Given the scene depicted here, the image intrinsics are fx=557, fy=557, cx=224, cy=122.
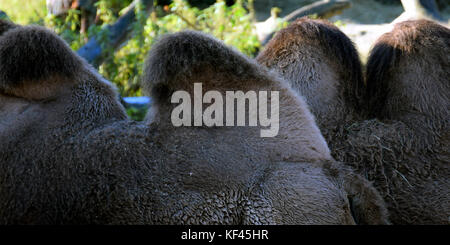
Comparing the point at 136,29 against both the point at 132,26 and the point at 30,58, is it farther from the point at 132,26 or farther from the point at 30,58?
the point at 30,58

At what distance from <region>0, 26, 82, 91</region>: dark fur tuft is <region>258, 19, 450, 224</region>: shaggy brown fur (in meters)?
0.93

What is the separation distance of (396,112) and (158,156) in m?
1.12

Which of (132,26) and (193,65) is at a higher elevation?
(132,26)

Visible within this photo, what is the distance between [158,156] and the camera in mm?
1991

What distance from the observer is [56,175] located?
197 centimetres

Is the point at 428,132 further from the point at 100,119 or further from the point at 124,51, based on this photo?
the point at 124,51

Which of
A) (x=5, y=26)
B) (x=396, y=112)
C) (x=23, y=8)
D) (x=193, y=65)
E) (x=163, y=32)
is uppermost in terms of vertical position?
(x=23, y=8)

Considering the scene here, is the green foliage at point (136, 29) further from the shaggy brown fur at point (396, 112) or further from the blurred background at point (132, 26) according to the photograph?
the shaggy brown fur at point (396, 112)

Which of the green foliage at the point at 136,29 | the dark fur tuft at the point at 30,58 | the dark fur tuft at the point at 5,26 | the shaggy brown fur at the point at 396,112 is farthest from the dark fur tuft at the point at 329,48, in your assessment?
the green foliage at the point at 136,29

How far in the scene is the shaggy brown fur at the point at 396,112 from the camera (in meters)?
→ 2.30

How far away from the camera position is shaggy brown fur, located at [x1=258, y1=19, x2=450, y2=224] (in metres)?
2.30

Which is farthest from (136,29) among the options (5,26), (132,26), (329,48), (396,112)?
(396,112)

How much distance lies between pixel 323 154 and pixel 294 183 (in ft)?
0.68
